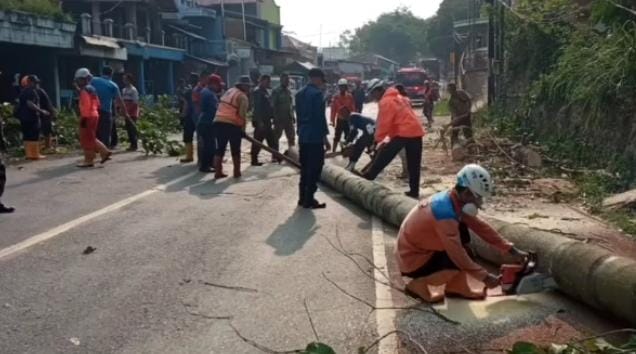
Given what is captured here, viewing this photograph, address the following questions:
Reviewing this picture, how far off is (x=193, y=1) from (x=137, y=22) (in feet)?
40.2

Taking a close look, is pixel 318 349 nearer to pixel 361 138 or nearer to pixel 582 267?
pixel 582 267

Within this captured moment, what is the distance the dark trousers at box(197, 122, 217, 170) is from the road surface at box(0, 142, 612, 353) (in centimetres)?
277

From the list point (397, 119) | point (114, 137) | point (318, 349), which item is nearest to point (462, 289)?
point (318, 349)

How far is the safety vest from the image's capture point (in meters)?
11.9

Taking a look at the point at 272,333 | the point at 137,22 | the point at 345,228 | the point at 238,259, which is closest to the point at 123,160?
the point at 345,228

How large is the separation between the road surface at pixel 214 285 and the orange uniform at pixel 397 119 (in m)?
1.18

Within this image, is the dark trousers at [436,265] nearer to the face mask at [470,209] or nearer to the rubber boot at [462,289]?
the rubber boot at [462,289]

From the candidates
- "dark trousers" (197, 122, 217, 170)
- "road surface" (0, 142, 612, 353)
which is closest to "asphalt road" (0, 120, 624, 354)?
"road surface" (0, 142, 612, 353)

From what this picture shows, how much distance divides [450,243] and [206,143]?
823cm

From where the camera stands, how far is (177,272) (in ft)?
21.0

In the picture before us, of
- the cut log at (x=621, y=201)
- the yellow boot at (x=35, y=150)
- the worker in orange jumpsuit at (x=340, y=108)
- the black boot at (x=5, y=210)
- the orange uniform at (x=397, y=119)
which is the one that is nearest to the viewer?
the cut log at (x=621, y=201)

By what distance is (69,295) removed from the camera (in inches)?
223

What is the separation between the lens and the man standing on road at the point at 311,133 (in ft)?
31.3

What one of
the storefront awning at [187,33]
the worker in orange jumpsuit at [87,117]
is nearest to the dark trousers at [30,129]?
the worker in orange jumpsuit at [87,117]
